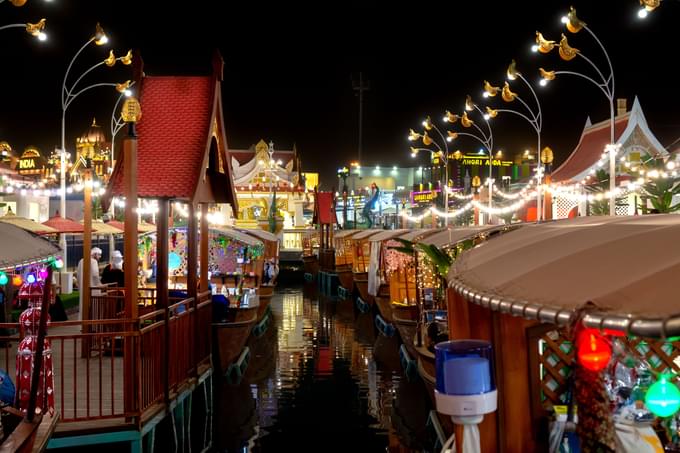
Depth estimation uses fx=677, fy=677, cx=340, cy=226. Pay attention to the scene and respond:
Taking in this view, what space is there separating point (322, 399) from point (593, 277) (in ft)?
35.0

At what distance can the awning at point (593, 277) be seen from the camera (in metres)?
3.22

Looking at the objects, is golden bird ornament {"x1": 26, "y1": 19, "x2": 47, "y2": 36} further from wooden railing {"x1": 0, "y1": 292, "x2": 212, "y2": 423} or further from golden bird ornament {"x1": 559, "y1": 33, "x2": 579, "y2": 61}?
golden bird ornament {"x1": 559, "y1": 33, "x2": 579, "y2": 61}

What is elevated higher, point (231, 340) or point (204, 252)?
point (204, 252)

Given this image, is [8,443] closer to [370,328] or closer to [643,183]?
[643,183]

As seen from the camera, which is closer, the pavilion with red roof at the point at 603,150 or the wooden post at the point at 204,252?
the wooden post at the point at 204,252

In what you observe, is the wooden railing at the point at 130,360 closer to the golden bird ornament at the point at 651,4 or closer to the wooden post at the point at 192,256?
the wooden post at the point at 192,256

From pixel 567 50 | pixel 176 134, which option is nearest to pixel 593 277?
pixel 176 134

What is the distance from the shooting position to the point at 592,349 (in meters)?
4.46

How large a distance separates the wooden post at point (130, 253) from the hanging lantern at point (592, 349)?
216 inches

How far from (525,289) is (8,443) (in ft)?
14.2

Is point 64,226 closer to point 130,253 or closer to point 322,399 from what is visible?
point 322,399

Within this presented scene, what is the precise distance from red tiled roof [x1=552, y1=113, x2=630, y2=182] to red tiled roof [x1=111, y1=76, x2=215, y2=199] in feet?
80.4

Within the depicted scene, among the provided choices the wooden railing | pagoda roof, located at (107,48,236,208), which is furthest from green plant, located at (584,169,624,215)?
the wooden railing

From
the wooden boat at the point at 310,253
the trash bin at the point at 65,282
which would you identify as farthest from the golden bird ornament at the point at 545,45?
the wooden boat at the point at 310,253
